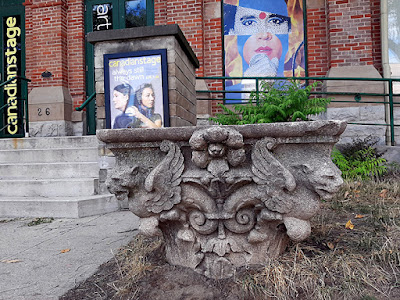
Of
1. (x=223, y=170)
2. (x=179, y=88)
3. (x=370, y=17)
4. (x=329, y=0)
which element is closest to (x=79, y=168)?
(x=179, y=88)

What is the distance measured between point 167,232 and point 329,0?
6.70m

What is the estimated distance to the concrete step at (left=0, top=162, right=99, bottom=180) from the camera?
4.59 metres

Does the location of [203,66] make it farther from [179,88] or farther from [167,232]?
[167,232]

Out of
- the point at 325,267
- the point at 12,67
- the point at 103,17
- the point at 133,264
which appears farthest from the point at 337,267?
the point at 12,67

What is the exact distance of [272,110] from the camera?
15.5ft

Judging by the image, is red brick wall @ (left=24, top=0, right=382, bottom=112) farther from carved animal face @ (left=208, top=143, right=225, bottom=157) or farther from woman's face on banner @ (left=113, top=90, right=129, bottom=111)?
carved animal face @ (left=208, top=143, right=225, bottom=157)

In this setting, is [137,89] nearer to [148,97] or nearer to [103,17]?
[148,97]

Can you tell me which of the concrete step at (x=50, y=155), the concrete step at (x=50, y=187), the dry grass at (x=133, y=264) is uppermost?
the concrete step at (x=50, y=155)

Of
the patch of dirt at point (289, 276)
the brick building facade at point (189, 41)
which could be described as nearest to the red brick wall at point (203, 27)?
the brick building facade at point (189, 41)

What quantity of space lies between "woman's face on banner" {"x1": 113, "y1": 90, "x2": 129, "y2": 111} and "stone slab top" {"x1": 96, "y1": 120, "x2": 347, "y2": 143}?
2.03m

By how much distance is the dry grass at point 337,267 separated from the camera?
1.66 meters

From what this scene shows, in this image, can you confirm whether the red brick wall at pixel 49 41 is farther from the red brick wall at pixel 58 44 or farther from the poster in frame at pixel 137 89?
the poster in frame at pixel 137 89

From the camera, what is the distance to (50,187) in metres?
4.35

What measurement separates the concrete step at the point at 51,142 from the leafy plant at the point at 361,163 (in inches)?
158
